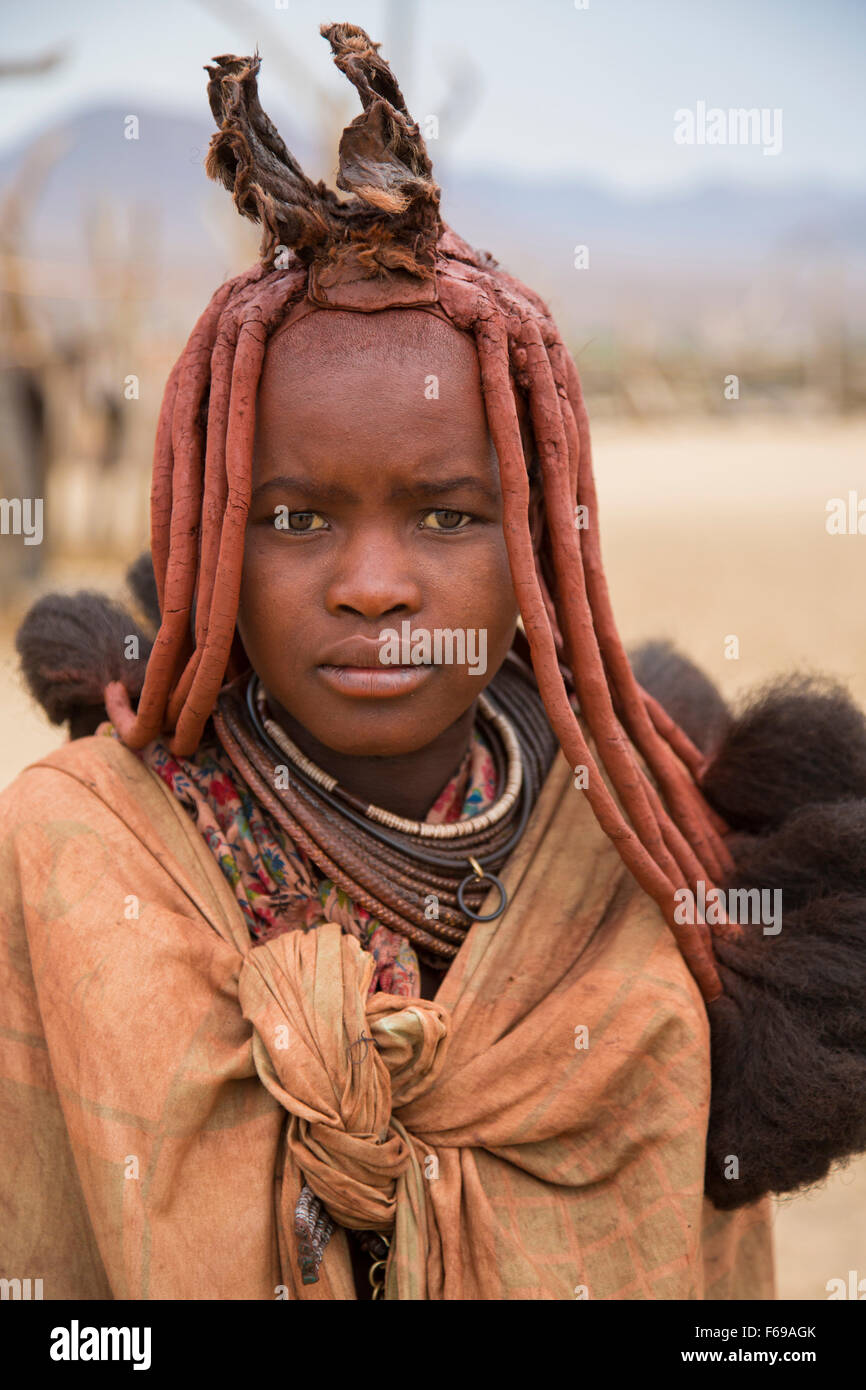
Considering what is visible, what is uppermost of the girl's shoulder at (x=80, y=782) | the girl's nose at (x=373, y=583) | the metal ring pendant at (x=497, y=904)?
the girl's nose at (x=373, y=583)

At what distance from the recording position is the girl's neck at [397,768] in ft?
6.27

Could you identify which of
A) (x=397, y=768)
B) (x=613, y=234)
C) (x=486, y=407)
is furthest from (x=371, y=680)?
(x=613, y=234)

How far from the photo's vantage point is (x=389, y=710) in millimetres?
1742

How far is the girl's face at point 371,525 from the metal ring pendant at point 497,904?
0.26m

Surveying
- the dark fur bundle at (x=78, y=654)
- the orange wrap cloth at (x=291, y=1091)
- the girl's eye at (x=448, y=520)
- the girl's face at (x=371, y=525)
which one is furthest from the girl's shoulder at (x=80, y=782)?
the girl's eye at (x=448, y=520)

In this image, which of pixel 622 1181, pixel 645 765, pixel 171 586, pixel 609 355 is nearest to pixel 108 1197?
pixel 622 1181

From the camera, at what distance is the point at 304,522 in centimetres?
170

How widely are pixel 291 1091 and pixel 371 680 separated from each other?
1.75 ft

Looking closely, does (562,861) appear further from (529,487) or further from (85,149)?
(85,149)

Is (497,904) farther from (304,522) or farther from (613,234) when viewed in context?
(613,234)

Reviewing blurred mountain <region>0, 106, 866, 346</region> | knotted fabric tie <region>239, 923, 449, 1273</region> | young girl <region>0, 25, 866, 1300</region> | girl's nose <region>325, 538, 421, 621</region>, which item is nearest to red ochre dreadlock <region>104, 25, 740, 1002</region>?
young girl <region>0, 25, 866, 1300</region>

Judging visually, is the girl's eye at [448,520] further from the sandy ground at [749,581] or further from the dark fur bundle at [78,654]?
the sandy ground at [749,581]

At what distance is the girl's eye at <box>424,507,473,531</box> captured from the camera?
1.71 metres

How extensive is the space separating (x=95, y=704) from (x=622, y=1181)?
107 cm
